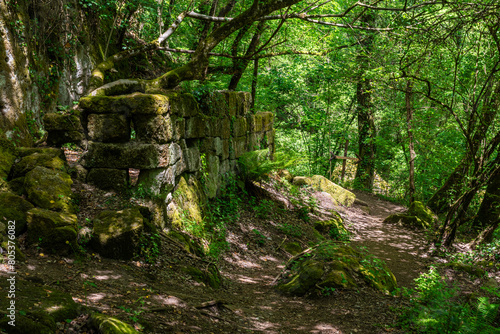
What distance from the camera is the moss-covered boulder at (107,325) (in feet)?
7.76

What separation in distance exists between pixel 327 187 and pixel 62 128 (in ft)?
31.1

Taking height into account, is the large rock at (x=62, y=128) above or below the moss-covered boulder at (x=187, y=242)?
above

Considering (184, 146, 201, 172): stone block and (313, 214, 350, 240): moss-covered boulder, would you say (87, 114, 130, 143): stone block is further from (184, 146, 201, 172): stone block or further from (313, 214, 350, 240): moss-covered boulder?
(313, 214, 350, 240): moss-covered boulder

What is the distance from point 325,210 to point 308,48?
5344 mm

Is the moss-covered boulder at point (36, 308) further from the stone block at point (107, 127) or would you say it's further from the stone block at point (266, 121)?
the stone block at point (266, 121)

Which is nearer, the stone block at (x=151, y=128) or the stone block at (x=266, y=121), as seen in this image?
the stone block at (x=151, y=128)

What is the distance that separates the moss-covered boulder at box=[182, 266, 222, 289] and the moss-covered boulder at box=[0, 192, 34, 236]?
2.00 m

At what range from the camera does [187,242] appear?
213 inches

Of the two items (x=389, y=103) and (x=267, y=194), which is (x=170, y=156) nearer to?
(x=267, y=194)

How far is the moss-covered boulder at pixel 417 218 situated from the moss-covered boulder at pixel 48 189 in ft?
32.3

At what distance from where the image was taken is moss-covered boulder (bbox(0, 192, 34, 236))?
3568 mm

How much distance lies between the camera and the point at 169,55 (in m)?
12.5

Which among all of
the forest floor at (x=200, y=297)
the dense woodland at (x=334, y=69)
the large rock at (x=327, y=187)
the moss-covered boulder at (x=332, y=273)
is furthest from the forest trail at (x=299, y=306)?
the large rock at (x=327, y=187)

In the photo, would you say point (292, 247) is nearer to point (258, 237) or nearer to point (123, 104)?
point (258, 237)
